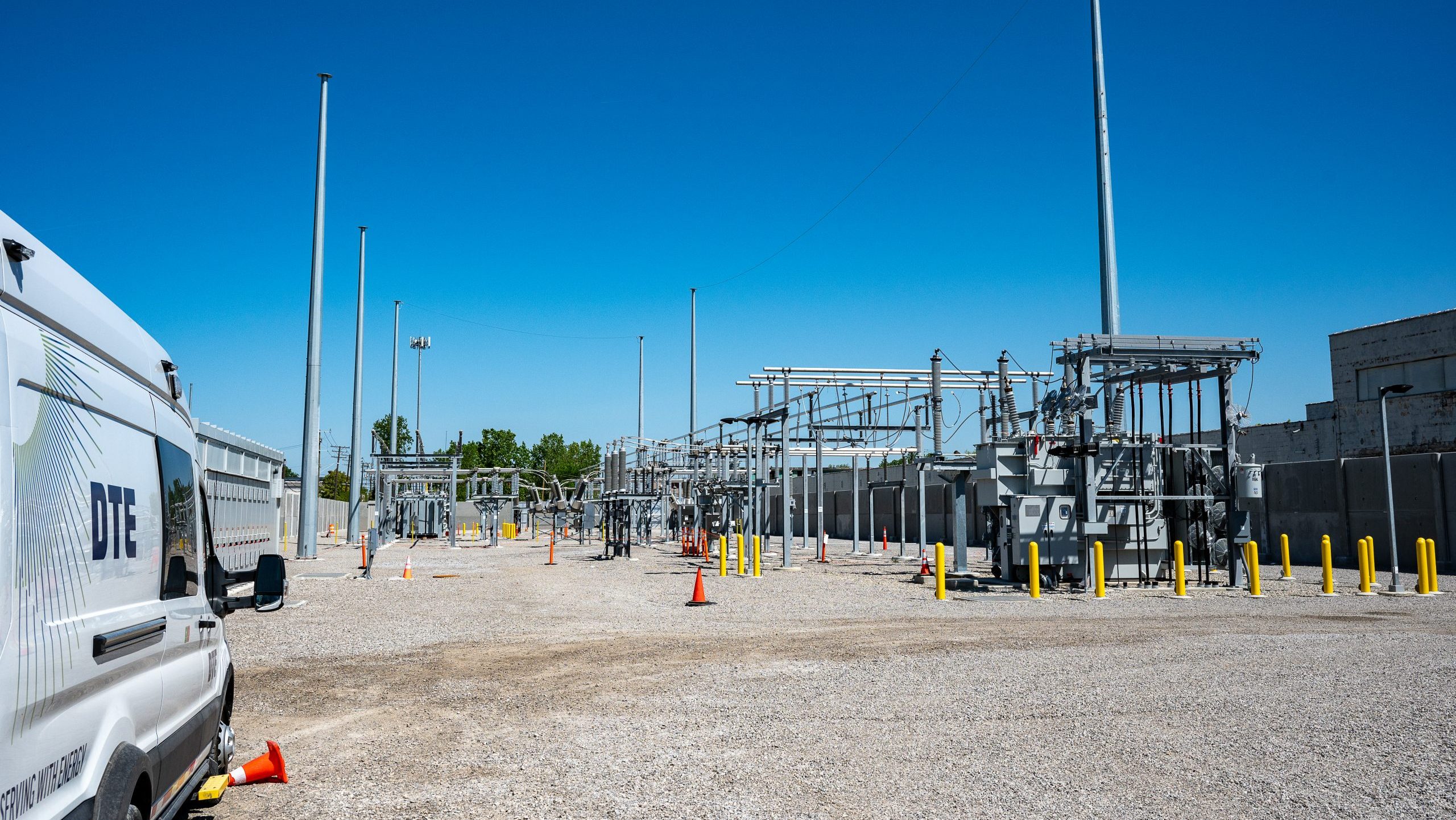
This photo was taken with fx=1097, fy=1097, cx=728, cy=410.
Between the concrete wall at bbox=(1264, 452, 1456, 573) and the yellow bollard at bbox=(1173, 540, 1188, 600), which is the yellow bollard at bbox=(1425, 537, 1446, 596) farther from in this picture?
the yellow bollard at bbox=(1173, 540, 1188, 600)

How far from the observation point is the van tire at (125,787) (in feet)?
11.1

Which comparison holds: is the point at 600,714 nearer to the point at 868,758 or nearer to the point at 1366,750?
the point at 868,758

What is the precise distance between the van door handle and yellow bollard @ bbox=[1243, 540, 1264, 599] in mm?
17105

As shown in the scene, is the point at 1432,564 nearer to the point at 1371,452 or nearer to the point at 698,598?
the point at 698,598

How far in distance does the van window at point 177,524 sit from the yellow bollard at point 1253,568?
16.7 meters

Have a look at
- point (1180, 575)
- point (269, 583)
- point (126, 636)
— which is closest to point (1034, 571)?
point (1180, 575)

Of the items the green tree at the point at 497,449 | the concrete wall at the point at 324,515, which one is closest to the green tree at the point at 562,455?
the green tree at the point at 497,449

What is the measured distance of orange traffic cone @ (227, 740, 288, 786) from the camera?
20.8 ft

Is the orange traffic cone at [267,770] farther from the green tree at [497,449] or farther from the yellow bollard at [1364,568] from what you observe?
the green tree at [497,449]

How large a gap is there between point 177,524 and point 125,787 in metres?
1.45

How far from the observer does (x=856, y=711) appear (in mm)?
8297

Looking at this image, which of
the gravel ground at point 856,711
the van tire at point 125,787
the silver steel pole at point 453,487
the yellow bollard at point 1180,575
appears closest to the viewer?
the van tire at point 125,787

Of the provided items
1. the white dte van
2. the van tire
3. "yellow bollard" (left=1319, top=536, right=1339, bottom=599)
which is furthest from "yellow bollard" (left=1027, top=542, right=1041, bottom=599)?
the van tire

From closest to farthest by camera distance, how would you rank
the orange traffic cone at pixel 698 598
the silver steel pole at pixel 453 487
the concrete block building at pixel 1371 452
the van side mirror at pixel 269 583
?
the van side mirror at pixel 269 583
the orange traffic cone at pixel 698 598
the concrete block building at pixel 1371 452
the silver steel pole at pixel 453 487
